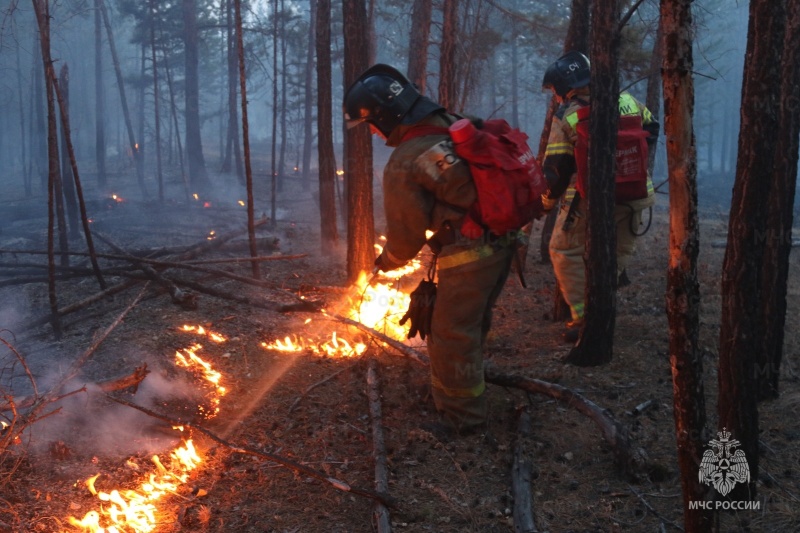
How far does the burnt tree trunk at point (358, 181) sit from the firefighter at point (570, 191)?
293cm

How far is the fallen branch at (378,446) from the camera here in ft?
11.8

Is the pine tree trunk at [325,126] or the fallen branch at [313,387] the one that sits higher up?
the pine tree trunk at [325,126]

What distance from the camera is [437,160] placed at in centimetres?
452

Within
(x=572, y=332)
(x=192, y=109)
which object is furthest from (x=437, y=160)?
(x=192, y=109)

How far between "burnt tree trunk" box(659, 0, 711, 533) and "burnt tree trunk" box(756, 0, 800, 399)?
2.39 metres

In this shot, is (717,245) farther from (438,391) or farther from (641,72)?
(438,391)

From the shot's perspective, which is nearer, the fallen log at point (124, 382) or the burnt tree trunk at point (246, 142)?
the fallen log at point (124, 382)

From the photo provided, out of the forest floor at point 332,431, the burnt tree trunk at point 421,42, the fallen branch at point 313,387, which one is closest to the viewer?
the forest floor at point 332,431

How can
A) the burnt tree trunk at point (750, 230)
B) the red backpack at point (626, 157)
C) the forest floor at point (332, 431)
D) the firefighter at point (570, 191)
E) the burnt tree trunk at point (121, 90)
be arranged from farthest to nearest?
1. the burnt tree trunk at point (121, 90)
2. the firefighter at point (570, 191)
3. the red backpack at point (626, 157)
4. the forest floor at point (332, 431)
5. the burnt tree trunk at point (750, 230)

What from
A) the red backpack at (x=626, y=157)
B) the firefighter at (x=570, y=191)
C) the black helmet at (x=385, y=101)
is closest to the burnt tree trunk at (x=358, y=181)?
the firefighter at (x=570, y=191)

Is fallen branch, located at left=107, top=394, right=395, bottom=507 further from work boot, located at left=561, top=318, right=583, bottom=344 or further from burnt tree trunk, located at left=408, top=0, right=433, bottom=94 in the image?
burnt tree trunk, located at left=408, top=0, right=433, bottom=94

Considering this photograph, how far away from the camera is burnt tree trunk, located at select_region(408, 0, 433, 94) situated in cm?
1256

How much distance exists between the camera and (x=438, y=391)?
4992 millimetres

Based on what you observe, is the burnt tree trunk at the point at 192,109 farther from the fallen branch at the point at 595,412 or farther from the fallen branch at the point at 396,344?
the fallen branch at the point at 595,412
